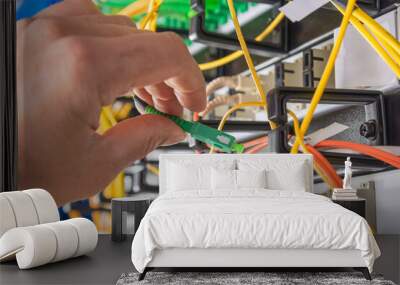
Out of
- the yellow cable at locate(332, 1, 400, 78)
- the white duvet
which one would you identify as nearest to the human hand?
the white duvet

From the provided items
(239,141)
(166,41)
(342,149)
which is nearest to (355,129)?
(342,149)

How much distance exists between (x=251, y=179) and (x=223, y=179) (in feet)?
0.57

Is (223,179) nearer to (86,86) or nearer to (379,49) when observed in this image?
(379,49)

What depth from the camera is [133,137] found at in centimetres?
263

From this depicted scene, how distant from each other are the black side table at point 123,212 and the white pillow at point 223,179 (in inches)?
19.2

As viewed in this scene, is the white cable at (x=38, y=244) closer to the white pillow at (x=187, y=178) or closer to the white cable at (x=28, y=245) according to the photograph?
the white cable at (x=28, y=245)

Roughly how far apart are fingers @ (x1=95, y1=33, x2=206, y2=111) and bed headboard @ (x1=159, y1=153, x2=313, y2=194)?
986mm

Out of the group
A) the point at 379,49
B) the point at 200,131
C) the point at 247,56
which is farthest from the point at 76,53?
the point at 379,49

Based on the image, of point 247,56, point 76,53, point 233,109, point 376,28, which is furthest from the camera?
point 233,109

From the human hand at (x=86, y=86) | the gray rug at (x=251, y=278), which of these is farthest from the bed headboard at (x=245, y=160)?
the gray rug at (x=251, y=278)

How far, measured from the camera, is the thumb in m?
2.46

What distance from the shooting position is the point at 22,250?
2.81 metres

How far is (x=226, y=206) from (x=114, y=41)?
92 centimetres

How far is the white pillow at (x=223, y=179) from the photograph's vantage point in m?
3.49
